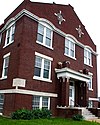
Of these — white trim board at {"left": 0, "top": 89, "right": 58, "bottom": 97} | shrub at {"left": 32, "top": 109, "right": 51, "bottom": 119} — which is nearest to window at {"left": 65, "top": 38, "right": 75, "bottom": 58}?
white trim board at {"left": 0, "top": 89, "right": 58, "bottom": 97}

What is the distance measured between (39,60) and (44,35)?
269 centimetres

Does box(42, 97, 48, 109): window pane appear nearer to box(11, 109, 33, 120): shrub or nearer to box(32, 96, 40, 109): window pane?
box(32, 96, 40, 109): window pane

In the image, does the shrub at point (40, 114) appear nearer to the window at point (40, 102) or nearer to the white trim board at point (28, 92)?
the window at point (40, 102)

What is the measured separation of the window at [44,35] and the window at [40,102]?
16.8ft

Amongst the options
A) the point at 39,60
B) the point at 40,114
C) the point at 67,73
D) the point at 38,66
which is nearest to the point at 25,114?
the point at 40,114

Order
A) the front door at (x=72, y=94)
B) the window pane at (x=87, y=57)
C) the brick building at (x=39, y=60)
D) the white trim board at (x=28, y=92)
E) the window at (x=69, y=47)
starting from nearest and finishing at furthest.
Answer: the white trim board at (x=28, y=92) → the brick building at (x=39, y=60) → the front door at (x=72, y=94) → the window at (x=69, y=47) → the window pane at (x=87, y=57)

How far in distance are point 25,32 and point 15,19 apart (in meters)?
2.54

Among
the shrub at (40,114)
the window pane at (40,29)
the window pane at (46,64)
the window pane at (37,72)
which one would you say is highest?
the window pane at (40,29)

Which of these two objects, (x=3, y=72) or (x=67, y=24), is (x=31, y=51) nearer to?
(x=3, y=72)

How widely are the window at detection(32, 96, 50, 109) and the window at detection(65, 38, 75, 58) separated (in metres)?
6.36

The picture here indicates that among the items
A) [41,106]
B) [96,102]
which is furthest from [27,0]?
[96,102]

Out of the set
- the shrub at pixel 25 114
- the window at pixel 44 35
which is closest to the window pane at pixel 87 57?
the window at pixel 44 35

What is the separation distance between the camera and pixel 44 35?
17.8 meters

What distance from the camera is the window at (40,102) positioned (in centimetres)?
1564
